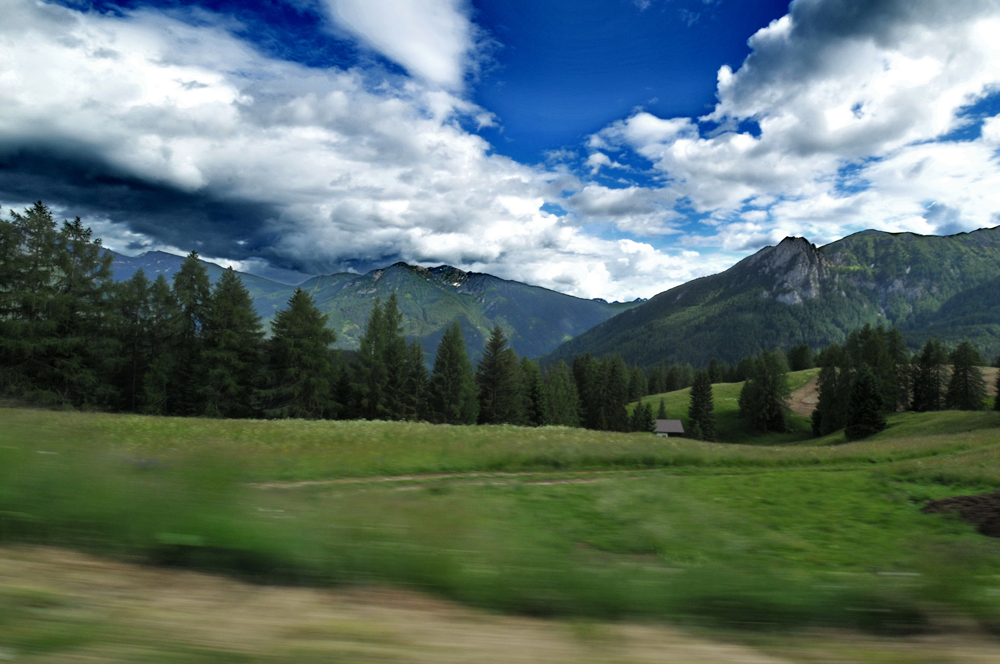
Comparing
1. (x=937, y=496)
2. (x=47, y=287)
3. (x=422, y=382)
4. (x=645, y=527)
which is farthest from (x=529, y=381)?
(x=645, y=527)

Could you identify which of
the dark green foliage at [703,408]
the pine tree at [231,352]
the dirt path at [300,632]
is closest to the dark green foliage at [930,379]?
the dark green foliage at [703,408]

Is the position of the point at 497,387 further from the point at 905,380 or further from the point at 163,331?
the point at 905,380

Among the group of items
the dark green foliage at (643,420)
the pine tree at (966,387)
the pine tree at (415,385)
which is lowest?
the dark green foliage at (643,420)

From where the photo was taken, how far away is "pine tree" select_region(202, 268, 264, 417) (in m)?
42.2

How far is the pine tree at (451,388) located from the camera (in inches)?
2317

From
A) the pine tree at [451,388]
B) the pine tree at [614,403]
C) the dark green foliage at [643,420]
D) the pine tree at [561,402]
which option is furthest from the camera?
the pine tree at [614,403]

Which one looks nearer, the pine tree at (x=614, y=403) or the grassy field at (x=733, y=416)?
the pine tree at (x=614, y=403)

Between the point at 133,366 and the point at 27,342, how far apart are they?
30.8 feet

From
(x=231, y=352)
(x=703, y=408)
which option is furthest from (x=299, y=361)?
(x=703, y=408)

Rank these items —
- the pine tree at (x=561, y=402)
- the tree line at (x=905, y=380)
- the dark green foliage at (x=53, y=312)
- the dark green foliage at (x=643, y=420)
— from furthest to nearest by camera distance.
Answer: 1. the dark green foliage at (x=643, y=420)
2. the tree line at (x=905, y=380)
3. the pine tree at (x=561, y=402)
4. the dark green foliage at (x=53, y=312)

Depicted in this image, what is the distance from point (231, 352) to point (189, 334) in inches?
190

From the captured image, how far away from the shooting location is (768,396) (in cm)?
9206

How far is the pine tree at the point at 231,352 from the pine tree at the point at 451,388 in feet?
65.1

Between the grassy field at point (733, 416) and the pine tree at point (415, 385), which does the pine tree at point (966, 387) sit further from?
the pine tree at point (415, 385)
